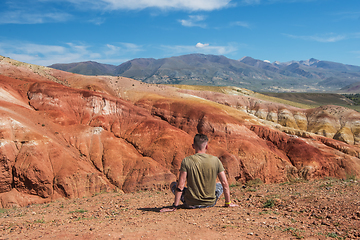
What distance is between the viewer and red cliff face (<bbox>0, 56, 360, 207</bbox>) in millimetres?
20594

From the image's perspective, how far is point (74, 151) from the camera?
24453mm

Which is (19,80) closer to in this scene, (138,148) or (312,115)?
(138,148)

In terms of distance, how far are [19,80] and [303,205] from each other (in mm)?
36194

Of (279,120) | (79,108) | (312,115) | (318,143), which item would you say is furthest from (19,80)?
(312,115)

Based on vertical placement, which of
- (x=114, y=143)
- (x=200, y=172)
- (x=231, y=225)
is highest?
(x=200, y=172)

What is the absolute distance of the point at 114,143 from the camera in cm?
2700

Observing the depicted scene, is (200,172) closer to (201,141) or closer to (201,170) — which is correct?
(201,170)

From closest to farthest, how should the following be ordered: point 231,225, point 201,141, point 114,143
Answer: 1. point 231,225
2. point 201,141
3. point 114,143

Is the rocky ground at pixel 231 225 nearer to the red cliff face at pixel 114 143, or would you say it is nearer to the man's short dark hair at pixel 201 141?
the man's short dark hair at pixel 201 141

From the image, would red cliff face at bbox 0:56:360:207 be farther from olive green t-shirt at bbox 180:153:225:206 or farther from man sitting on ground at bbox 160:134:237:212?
olive green t-shirt at bbox 180:153:225:206

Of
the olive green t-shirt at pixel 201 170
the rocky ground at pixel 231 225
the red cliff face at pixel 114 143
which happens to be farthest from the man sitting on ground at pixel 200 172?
the red cliff face at pixel 114 143

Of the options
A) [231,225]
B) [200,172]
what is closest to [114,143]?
[200,172]

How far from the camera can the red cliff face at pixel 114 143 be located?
67.6 feet

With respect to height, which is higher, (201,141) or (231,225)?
(201,141)
